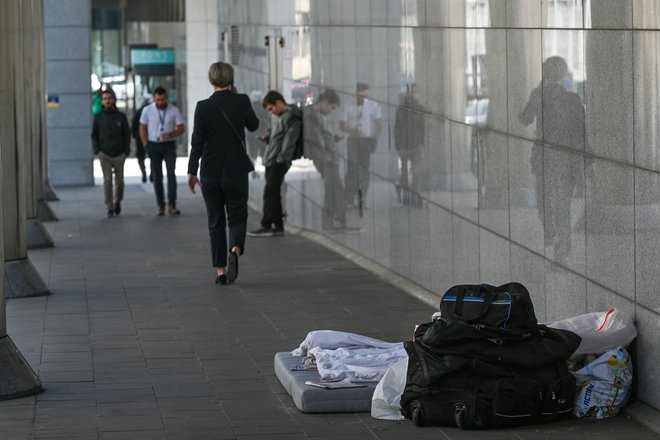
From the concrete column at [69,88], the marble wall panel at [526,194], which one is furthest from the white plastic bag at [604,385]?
the concrete column at [69,88]

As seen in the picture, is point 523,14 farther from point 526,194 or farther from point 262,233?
point 262,233

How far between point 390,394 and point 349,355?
0.64m

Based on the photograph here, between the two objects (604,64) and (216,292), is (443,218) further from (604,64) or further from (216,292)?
(604,64)

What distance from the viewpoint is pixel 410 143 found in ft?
36.7

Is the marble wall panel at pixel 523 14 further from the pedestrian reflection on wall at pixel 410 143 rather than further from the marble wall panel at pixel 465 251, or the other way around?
the pedestrian reflection on wall at pixel 410 143

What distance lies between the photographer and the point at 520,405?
631 centimetres

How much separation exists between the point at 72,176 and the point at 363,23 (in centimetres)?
1287

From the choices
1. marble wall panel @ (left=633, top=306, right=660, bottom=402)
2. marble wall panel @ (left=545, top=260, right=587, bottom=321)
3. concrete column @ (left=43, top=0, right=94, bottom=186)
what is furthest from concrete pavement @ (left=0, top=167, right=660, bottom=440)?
concrete column @ (left=43, top=0, right=94, bottom=186)

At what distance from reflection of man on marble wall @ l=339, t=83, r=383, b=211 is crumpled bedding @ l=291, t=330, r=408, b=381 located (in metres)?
4.92

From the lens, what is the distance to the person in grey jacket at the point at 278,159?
15.6m

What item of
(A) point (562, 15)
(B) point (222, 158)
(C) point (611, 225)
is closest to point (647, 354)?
Answer: (C) point (611, 225)

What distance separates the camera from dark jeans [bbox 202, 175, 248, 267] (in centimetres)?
1125

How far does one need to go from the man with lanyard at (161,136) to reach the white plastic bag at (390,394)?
11478 mm

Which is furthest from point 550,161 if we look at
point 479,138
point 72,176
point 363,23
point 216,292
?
point 72,176
